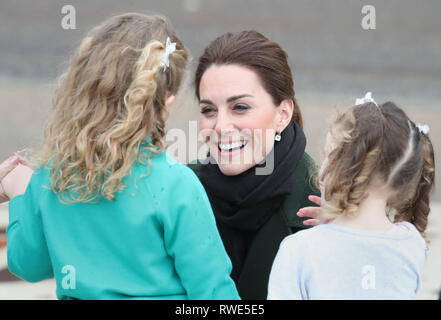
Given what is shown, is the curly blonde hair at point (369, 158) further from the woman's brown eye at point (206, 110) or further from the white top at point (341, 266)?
the woman's brown eye at point (206, 110)

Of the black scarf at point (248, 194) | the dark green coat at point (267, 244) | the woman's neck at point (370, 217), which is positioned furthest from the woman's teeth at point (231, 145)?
the woman's neck at point (370, 217)

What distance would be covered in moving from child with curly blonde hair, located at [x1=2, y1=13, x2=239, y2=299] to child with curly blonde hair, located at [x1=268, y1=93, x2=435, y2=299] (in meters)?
0.21

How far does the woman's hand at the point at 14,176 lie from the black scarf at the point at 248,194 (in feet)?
2.21

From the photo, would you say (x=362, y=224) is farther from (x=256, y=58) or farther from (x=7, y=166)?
(x=7, y=166)

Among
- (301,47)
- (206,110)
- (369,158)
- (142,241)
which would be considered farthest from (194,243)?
(301,47)

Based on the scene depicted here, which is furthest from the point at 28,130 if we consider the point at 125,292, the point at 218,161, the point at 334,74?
the point at 125,292

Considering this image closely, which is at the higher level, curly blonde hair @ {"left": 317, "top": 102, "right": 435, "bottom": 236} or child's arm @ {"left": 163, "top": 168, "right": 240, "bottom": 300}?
curly blonde hair @ {"left": 317, "top": 102, "right": 435, "bottom": 236}

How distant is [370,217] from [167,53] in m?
0.70

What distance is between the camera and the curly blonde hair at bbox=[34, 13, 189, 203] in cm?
149

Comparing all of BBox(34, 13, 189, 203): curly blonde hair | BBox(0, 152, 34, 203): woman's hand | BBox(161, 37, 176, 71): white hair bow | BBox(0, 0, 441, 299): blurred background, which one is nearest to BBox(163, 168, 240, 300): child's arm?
BBox(34, 13, 189, 203): curly blonde hair

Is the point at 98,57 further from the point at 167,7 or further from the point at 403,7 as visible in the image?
the point at 403,7

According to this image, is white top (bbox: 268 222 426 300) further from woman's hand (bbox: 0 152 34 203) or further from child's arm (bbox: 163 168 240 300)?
woman's hand (bbox: 0 152 34 203)

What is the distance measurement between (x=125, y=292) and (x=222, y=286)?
244 mm

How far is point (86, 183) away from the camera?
58.2 inches
